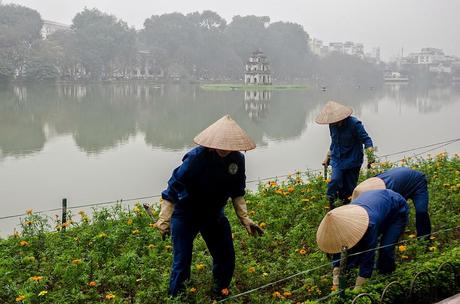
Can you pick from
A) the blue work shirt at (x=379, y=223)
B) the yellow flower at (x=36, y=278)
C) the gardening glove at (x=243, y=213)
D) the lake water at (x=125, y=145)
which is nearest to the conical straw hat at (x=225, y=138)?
the gardening glove at (x=243, y=213)

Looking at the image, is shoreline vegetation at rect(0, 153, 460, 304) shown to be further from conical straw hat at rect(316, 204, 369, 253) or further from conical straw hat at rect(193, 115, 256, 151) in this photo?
conical straw hat at rect(193, 115, 256, 151)

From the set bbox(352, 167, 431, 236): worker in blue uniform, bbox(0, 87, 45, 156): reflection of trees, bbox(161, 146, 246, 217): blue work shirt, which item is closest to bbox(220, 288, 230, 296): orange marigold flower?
bbox(161, 146, 246, 217): blue work shirt

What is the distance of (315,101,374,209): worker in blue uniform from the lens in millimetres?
5422

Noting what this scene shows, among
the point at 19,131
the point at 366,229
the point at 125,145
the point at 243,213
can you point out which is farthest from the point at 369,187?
the point at 19,131

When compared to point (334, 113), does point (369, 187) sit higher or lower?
lower

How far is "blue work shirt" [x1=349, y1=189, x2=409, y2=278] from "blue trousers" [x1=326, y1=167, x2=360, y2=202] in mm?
1634

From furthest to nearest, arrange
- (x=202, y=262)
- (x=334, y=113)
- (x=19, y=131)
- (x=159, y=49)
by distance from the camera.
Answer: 1. (x=159, y=49)
2. (x=19, y=131)
3. (x=334, y=113)
4. (x=202, y=262)

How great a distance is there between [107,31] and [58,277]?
202ft

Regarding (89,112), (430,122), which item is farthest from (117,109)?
(430,122)

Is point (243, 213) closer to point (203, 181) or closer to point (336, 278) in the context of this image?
point (203, 181)

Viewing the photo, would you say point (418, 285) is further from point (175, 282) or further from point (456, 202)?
point (456, 202)

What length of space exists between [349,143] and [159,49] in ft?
218

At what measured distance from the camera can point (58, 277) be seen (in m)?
4.20

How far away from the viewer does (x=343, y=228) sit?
3.28 meters
